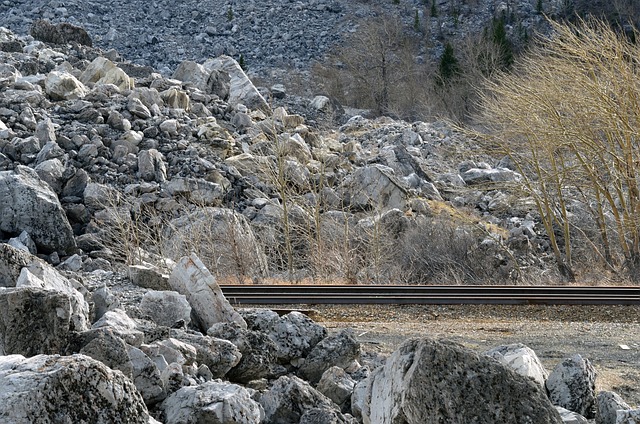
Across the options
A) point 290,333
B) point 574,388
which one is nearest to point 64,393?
point 290,333

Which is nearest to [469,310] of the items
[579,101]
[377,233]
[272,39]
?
[377,233]

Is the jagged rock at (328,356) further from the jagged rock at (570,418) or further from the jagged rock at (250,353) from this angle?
the jagged rock at (570,418)

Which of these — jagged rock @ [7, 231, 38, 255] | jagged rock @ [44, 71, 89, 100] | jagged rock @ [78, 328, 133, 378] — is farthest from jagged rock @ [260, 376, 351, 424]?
jagged rock @ [44, 71, 89, 100]

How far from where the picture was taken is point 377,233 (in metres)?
14.6

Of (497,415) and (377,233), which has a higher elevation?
(497,415)

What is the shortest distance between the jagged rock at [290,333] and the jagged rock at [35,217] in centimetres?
766

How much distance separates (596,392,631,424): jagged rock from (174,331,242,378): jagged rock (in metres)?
Result: 2.24

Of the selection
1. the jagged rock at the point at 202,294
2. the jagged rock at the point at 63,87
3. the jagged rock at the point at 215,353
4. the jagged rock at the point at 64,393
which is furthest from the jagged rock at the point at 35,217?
the jagged rock at the point at 64,393

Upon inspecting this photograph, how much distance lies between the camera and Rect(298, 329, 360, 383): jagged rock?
6168 millimetres

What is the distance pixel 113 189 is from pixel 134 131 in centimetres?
349

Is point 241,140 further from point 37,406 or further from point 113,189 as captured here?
point 37,406

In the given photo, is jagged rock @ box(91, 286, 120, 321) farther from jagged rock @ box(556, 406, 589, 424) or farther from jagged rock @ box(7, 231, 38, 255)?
jagged rock @ box(7, 231, 38, 255)

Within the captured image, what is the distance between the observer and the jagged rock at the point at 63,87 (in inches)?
862

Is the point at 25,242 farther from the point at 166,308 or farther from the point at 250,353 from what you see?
the point at 250,353
